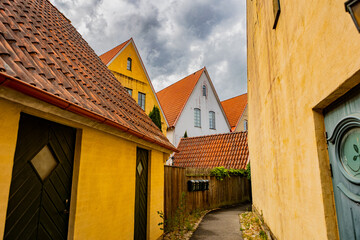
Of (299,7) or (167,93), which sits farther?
(167,93)

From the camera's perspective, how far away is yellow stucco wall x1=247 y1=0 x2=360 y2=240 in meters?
2.31

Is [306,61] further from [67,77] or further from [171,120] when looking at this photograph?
[171,120]

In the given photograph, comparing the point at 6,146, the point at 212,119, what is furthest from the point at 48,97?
the point at 212,119

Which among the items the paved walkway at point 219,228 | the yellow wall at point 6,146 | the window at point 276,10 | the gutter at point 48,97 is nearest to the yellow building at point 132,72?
the paved walkway at point 219,228

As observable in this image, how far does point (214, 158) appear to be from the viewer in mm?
17016

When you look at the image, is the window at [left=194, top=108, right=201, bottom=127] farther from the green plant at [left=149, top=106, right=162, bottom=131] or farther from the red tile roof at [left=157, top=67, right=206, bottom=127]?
the green plant at [left=149, top=106, right=162, bottom=131]

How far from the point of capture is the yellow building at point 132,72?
54.7 feet

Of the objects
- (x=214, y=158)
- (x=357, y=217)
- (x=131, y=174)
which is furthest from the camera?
(x=214, y=158)

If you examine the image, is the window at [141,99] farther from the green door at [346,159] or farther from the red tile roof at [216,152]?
the green door at [346,159]

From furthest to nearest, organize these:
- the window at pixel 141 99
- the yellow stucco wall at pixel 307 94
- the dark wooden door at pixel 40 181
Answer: the window at pixel 141 99 → the dark wooden door at pixel 40 181 → the yellow stucco wall at pixel 307 94

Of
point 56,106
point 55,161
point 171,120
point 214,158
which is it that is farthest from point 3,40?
point 171,120

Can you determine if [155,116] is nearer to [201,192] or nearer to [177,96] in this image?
[177,96]

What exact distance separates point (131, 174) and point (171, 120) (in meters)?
16.1

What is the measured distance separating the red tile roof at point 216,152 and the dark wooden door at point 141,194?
10022 mm
